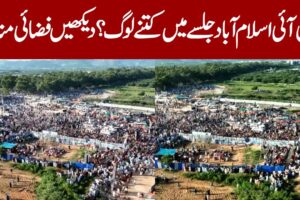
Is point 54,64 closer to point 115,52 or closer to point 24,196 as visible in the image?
point 115,52

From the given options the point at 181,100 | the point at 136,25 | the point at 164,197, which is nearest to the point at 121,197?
the point at 164,197

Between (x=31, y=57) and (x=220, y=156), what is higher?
(x=31, y=57)

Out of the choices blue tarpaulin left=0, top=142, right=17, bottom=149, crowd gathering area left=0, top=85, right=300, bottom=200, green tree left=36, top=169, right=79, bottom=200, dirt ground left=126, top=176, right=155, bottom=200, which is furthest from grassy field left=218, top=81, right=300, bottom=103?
blue tarpaulin left=0, top=142, right=17, bottom=149

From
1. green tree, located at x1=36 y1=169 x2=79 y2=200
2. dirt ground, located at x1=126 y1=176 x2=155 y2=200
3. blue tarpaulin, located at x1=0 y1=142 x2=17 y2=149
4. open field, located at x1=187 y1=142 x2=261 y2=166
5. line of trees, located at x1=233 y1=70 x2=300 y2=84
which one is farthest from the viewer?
line of trees, located at x1=233 y1=70 x2=300 y2=84

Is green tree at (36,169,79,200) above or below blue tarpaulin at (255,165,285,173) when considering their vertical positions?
below

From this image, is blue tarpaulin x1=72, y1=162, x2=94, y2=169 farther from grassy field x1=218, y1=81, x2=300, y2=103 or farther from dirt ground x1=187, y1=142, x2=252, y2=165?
grassy field x1=218, y1=81, x2=300, y2=103

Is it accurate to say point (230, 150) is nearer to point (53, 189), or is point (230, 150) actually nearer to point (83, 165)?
point (83, 165)
